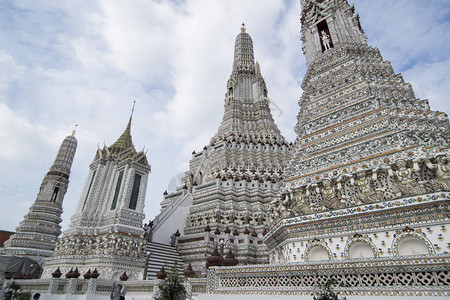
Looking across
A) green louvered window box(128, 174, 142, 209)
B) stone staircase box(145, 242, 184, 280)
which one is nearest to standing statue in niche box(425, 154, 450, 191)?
stone staircase box(145, 242, 184, 280)

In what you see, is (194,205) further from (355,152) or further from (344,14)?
(344,14)

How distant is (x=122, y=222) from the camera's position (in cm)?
1545

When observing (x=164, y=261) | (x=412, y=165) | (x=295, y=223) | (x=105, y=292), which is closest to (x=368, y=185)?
(x=412, y=165)

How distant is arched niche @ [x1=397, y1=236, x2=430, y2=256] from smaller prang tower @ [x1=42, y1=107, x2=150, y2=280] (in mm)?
12510

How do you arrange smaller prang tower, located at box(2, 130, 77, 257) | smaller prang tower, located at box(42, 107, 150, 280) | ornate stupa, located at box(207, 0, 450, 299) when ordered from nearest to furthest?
1. ornate stupa, located at box(207, 0, 450, 299)
2. smaller prang tower, located at box(42, 107, 150, 280)
3. smaller prang tower, located at box(2, 130, 77, 257)

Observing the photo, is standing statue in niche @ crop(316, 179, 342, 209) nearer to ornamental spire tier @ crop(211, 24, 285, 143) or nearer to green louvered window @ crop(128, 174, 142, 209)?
green louvered window @ crop(128, 174, 142, 209)

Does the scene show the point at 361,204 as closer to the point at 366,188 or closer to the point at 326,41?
the point at 366,188

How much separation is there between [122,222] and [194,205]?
6740 mm

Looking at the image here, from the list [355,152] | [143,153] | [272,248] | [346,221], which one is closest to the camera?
[346,221]

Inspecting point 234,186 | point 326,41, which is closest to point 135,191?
point 234,186

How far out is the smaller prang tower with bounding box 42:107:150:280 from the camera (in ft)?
45.9

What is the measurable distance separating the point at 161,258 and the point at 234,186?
7.85 metres

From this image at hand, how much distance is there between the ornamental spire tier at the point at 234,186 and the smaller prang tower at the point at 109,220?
2.88 m

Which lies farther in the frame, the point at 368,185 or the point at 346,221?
the point at 368,185
